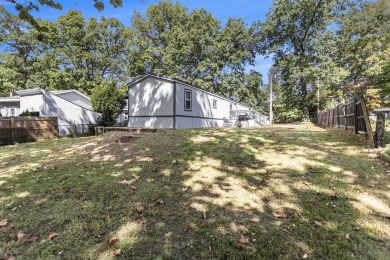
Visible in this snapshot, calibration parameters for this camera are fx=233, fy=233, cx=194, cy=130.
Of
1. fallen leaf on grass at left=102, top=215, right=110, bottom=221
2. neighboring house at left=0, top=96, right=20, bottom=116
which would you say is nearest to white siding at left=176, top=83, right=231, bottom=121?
fallen leaf on grass at left=102, top=215, right=110, bottom=221

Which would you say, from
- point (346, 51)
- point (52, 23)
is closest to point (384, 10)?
point (346, 51)

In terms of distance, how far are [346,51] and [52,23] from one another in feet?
114

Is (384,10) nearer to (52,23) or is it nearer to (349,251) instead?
(349,251)

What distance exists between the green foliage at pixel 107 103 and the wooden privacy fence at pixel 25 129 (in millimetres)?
3612

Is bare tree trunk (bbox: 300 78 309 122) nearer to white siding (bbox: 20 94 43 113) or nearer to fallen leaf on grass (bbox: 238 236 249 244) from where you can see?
white siding (bbox: 20 94 43 113)

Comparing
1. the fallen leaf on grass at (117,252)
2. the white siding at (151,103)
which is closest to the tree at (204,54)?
the white siding at (151,103)

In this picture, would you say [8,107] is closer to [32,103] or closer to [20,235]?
[32,103]

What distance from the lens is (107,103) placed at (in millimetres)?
18344

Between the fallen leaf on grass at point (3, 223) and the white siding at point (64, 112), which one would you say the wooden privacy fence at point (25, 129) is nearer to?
the white siding at point (64, 112)

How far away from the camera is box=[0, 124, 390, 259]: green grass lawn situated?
261 centimetres

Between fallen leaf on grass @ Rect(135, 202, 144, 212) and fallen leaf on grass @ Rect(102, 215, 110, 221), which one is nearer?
fallen leaf on grass @ Rect(102, 215, 110, 221)

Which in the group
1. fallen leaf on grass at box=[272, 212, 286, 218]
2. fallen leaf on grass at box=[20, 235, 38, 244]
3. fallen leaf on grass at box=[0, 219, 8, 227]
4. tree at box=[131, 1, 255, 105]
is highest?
tree at box=[131, 1, 255, 105]

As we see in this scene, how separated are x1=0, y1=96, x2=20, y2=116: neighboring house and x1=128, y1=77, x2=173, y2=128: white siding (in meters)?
13.9

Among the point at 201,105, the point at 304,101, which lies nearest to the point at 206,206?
the point at 201,105
